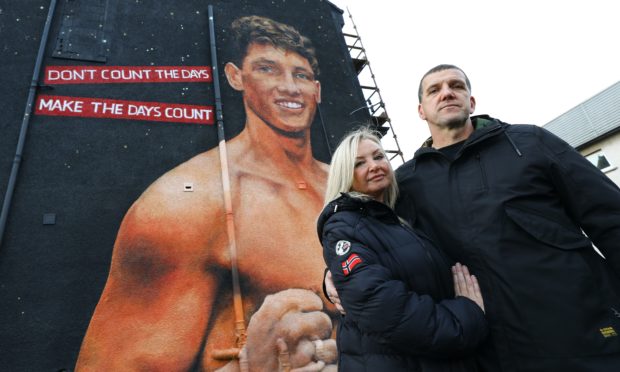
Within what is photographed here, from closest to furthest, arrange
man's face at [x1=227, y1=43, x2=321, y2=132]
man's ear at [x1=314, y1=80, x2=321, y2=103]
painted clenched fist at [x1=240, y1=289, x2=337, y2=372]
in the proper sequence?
painted clenched fist at [x1=240, y1=289, x2=337, y2=372], man's face at [x1=227, y1=43, x2=321, y2=132], man's ear at [x1=314, y1=80, x2=321, y2=103]

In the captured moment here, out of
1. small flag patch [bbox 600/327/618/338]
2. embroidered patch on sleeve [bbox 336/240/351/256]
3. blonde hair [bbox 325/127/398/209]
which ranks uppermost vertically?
blonde hair [bbox 325/127/398/209]

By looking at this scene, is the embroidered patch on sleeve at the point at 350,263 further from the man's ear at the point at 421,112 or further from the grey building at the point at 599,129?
the grey building at the point at 599,129

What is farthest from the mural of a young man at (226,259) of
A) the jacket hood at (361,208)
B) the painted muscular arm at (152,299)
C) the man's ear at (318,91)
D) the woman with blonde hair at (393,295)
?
the jacket hood at (361,208)

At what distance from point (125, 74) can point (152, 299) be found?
3693mm

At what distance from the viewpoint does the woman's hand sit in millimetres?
1725

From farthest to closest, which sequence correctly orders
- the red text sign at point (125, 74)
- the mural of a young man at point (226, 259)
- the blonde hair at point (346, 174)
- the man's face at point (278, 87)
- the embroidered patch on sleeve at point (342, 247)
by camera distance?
the man's face at point (278, 87) → the red text sign at point (125, 74) → the mural of a young man at point (226, 259) → the blonde hair at point (346, 174) → the embroidered patch on sleeve at point (342, 247)

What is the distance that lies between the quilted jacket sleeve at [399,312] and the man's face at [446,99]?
41.1 inches

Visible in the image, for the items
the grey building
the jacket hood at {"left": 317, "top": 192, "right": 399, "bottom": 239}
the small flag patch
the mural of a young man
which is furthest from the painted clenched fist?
the grey building

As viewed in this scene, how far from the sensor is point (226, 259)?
16.8ft

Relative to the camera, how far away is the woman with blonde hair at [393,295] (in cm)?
147

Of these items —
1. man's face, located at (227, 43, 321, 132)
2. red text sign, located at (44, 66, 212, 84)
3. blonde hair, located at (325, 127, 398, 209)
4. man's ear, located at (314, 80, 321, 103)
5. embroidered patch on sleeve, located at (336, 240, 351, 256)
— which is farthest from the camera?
man's ear, located at (314, 80, 321, 103)

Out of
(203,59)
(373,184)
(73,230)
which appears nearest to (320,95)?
(203,59)

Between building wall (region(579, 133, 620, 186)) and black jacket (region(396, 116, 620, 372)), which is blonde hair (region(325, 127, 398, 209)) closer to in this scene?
black jacket (region(396, 116, 620, 372))

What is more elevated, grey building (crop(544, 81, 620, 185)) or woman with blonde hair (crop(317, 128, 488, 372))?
grey building (crop(544, 81, 620, 185))
